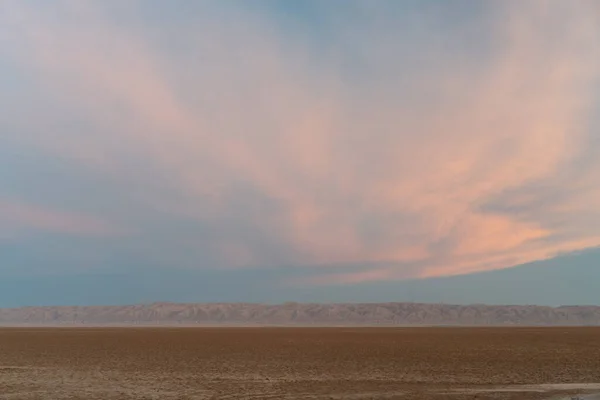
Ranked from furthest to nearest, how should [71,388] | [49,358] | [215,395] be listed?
[49,358], [71,388], [215,395]

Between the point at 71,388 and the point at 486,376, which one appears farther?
the point at 486,376

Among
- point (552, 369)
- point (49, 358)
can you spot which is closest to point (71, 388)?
point (49, 358)

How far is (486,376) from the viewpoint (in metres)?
28.2

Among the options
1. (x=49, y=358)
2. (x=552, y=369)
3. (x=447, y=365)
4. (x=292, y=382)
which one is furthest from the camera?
(x=49, y=358)

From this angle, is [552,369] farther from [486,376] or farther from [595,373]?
[486,376]

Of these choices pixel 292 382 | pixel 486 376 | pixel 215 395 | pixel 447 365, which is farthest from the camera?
pixel 447 365

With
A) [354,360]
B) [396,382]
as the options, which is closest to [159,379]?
[396,382]

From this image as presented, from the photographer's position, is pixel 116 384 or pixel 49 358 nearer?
pixel 116 384

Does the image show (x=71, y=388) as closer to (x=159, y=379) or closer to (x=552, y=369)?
(x=159, y=379)

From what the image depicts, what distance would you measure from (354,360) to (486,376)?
11.1m

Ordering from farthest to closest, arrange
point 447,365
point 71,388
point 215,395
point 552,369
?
1. point 447,365
2. point 552,369
3. point 71,388
4. point 215,395

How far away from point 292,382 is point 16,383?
1292cm

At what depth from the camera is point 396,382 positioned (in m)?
26.2

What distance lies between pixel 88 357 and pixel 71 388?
18.1m
